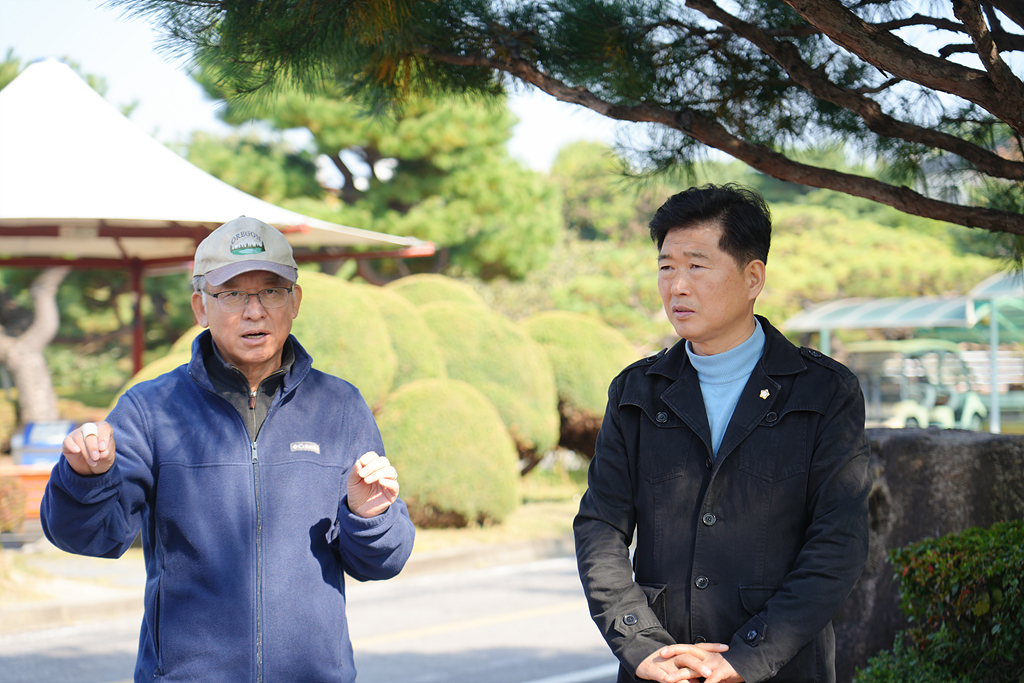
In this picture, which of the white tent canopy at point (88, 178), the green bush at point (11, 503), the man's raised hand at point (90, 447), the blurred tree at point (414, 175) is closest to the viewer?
the man's raised hand at point (90, 447)

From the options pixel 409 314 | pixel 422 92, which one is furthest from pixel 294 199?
pixel 422 92

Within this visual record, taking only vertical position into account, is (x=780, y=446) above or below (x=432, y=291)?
below

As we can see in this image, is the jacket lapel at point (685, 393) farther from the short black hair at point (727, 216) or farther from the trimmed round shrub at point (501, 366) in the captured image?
the trimmed round shrub at point (501, 366)

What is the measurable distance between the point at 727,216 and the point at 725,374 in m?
0.36

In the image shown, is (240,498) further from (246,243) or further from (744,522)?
(744,522)

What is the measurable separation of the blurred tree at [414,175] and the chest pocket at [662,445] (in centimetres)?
1484

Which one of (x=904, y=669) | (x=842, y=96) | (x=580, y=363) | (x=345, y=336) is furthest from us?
(x=580, y=363)

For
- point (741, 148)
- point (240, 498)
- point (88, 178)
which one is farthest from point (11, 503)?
point (741, 148)

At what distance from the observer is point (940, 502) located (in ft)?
12.4

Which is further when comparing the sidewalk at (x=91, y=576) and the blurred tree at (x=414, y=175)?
the blurred tree at (x=414, y=175)

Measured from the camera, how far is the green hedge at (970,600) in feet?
9.30

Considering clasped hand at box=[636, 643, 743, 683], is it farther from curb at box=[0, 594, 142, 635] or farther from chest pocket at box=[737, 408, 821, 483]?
curb at box=[0, 594, 142, 635]

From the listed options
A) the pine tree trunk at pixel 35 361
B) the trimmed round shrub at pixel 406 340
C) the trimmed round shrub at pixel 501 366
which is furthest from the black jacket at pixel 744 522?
the pine tree trunk at pixel 35 361

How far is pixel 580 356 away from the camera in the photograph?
36.8ft
